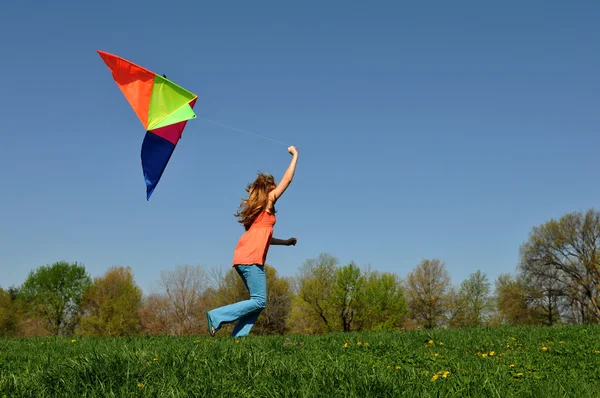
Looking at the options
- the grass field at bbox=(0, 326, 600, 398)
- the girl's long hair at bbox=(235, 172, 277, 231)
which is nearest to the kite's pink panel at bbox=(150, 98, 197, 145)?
the girl's long hair at bbox=(235, 172, 277, 231)

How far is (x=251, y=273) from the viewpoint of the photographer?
283 inches

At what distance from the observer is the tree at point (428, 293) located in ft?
185

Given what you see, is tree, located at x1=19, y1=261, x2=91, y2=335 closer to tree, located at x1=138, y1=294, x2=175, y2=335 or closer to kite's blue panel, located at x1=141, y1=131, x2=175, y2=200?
tree, located at x1=138, y1=294, x2=175, y2=335

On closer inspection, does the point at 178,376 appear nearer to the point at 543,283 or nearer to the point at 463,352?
the point at 463,352

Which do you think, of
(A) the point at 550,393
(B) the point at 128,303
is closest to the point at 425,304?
(B) the point at 128,303

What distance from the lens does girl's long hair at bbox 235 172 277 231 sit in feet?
24.3

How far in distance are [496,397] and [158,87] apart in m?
7.15

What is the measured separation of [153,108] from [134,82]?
1.87ft

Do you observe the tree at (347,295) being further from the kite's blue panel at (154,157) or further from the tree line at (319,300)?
the kite's blue panel at (154,157)

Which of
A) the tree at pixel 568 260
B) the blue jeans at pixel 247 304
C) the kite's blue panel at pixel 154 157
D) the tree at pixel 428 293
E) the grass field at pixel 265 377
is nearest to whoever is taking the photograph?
the grass field at pixel 265 377

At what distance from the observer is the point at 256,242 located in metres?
7.25

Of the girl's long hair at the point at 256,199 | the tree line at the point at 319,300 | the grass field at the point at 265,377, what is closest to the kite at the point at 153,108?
the girl's long hair at the point at 256,199

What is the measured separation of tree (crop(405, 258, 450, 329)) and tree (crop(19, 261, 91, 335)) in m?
35.8

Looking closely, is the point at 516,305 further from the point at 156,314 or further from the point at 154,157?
the point at 154,157
